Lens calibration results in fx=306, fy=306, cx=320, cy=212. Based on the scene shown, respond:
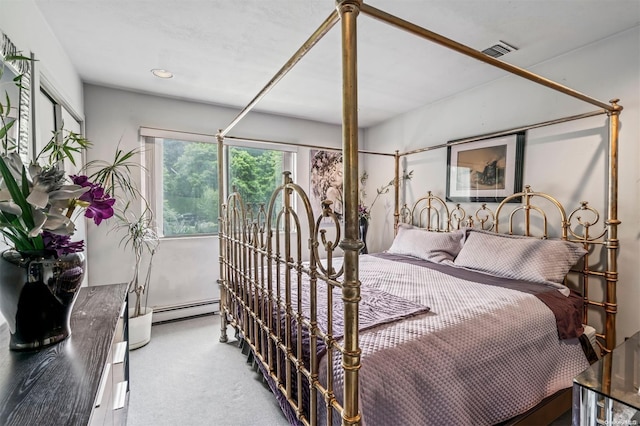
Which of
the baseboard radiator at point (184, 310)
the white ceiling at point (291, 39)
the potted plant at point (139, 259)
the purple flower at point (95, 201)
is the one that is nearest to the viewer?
the purple flower at point (95, 201)

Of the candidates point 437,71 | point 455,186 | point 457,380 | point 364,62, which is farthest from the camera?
point 455,186

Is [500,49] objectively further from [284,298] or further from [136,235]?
[136,235]

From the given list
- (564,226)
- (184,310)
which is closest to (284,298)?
(184,310)

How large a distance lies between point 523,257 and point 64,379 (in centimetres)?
253

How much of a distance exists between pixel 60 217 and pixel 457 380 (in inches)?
60.7

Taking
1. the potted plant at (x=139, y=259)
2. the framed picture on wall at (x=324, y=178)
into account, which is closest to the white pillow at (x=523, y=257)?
the framed picture on wall at (x=324, y=178)

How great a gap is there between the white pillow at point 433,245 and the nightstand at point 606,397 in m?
1.48

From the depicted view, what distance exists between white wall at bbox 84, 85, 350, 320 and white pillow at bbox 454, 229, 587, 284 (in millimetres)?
2472

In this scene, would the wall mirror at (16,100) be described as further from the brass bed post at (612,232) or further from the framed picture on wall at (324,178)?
the brass bed post at (612,232)

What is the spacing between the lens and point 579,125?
223 cm

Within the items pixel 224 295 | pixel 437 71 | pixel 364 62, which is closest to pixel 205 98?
pixel 364 62

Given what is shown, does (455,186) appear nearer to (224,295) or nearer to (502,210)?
(502,210)

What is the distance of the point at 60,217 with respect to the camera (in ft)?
2.98

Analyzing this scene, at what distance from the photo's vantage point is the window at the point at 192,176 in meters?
3.13
